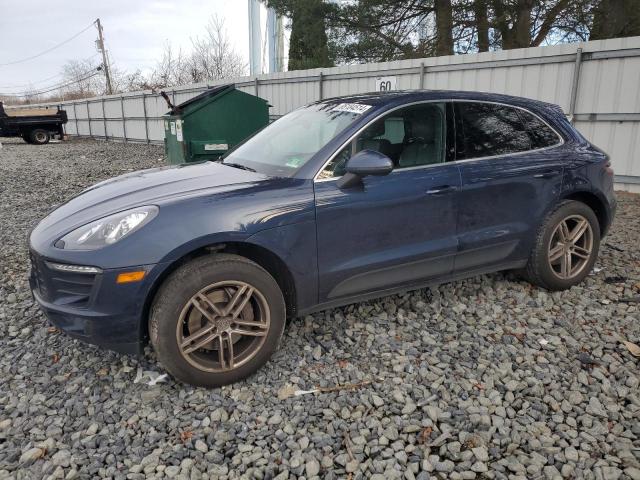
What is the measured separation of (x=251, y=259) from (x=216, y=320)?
0.41 meters

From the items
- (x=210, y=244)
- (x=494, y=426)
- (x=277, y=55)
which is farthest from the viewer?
(x=277, y=55)

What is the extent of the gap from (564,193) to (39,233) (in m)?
3.73

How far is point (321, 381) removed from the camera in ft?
9.26

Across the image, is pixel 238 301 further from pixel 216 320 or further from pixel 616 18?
pixel 616 18

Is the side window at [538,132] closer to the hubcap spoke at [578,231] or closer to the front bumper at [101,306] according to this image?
the hubcap spoke at [578,231]

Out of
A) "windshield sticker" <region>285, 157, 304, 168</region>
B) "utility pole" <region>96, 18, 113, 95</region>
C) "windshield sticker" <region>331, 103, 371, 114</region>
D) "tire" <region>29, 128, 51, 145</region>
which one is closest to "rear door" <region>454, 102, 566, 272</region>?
"windshield sticker" <region>331, 103, 371, 114</region>

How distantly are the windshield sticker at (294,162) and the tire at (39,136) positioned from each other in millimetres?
23585

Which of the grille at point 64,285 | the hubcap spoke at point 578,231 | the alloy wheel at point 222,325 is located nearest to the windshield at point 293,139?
the alloy wheel at point 222,325

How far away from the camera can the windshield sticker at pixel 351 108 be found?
10.6 ft

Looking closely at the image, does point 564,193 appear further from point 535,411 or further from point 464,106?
point 535,411

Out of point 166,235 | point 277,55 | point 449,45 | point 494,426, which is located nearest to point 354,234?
point 166,235

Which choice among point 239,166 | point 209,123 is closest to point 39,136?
point 209,123

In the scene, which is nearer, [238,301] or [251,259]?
[238,301]

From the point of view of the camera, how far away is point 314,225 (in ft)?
9.36
